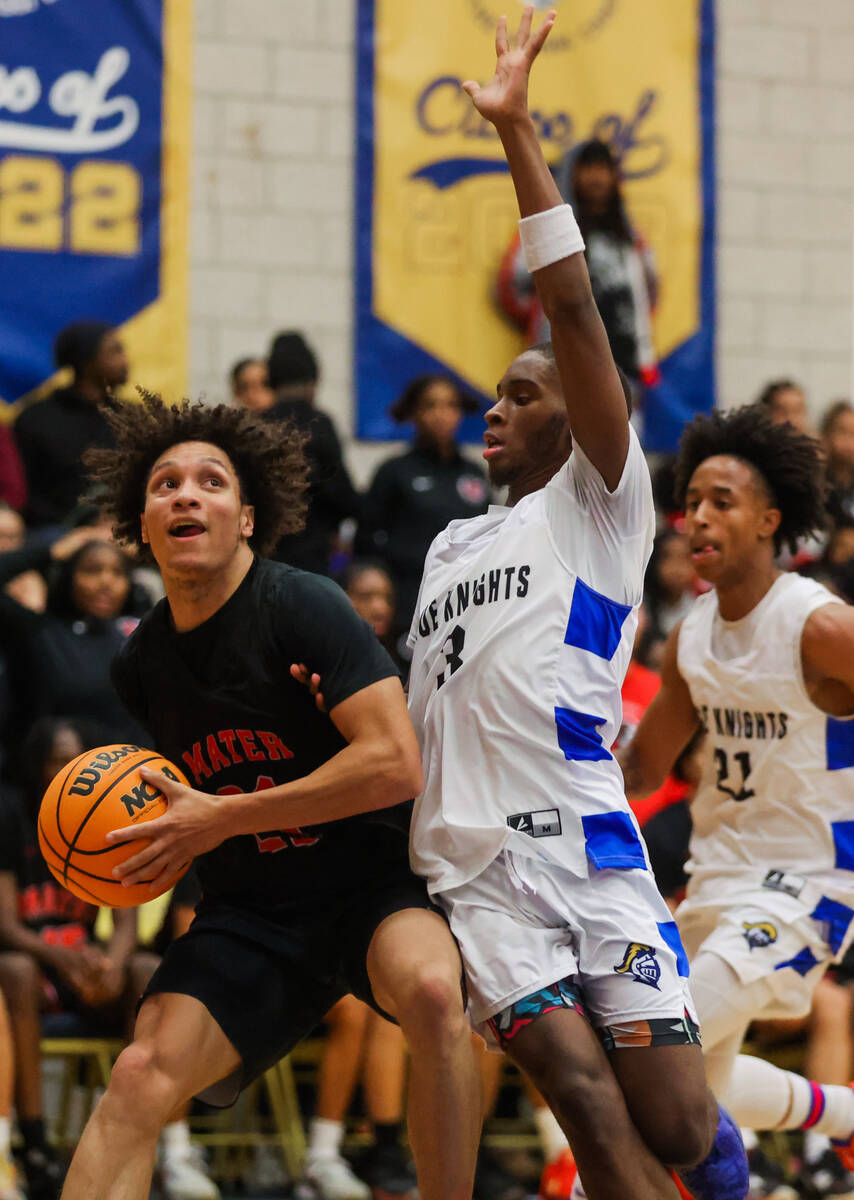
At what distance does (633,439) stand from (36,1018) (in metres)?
3.71

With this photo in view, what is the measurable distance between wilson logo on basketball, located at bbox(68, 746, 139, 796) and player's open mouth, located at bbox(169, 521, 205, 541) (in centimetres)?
51

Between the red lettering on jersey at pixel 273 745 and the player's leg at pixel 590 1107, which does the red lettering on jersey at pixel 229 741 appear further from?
the player's leg at pixel 590 1107

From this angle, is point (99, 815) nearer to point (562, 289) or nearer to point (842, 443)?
point (562, 289)

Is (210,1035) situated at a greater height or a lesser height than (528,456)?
lesser

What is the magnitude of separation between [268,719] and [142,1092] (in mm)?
854

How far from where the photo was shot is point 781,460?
5336 millimetres

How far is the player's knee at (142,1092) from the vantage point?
372cm

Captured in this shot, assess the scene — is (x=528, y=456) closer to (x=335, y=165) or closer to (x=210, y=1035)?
(x=210, y=1035)

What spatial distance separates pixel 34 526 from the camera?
8.23 metres

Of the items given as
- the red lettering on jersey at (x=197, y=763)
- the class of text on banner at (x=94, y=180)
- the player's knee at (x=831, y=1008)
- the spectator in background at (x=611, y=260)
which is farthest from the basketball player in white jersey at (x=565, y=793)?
the class of text on banner at (x=94, y=180)

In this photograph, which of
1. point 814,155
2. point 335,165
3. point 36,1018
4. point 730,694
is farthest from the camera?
point 814,155

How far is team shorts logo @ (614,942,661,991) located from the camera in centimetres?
379

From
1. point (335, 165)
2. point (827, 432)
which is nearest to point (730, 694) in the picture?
point (827, 432)

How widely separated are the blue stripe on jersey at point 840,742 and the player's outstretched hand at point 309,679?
1.78 metres
